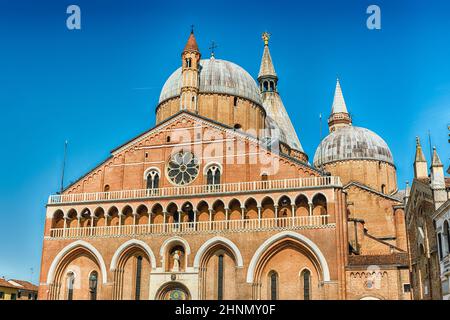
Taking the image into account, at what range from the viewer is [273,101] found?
61.9 meters

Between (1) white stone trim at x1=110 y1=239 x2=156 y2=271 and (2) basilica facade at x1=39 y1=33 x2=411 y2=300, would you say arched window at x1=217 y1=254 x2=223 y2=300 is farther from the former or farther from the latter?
(1) white stone trim at x1=110 y1=239 x2=156 y2=271

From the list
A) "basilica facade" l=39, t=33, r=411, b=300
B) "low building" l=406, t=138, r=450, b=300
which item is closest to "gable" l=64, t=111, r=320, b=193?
"basilica facade" l=39, t=33, r=411, b=300

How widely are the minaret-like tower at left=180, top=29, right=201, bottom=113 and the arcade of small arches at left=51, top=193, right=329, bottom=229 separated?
8525 millimetres

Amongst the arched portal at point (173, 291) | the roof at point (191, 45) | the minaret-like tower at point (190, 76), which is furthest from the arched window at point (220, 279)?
the roof at point (191, 45)

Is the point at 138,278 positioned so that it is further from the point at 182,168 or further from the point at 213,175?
the point at 213,175

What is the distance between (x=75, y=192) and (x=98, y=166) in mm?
2463

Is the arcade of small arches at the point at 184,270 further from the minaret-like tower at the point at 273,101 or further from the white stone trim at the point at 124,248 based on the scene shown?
the minaret-like tower at the point at 273,101

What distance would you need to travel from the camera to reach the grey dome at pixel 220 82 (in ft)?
155

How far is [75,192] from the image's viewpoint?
40.1m

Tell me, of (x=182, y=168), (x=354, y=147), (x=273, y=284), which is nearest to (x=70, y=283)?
(x=182, y=168)

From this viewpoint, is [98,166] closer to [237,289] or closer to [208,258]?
[208,258]

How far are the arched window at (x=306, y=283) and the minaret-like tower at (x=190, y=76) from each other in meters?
15.0
